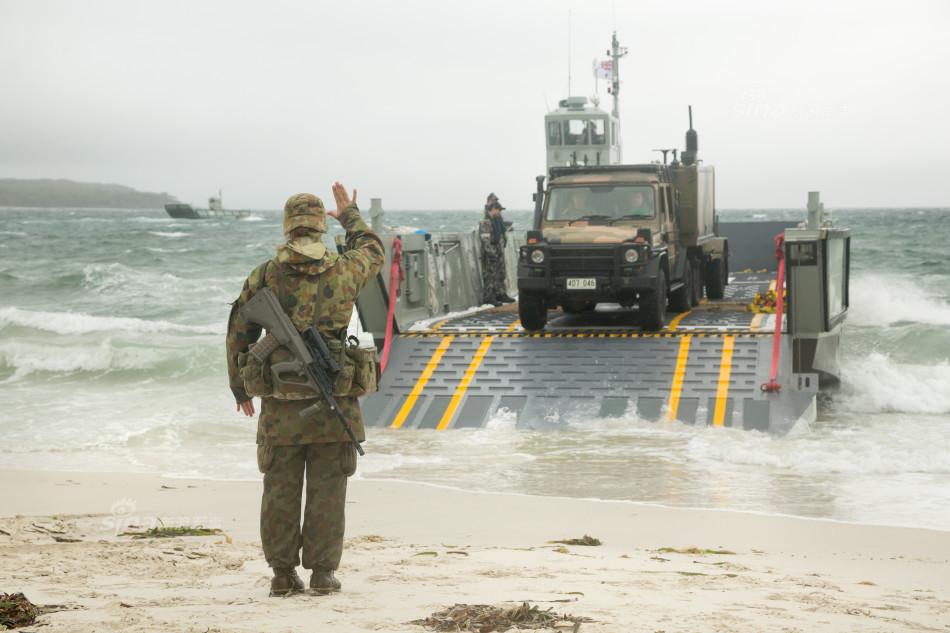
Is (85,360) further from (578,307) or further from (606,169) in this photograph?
(606,169)

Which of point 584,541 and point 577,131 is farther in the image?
point 577,131

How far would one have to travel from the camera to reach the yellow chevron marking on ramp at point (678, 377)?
1092 centimetres

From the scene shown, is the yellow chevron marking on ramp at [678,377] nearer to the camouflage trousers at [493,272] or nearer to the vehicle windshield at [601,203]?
Answer: the vehicle windshield at [601,203]

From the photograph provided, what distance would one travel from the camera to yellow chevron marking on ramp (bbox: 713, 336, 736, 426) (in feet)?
35.2

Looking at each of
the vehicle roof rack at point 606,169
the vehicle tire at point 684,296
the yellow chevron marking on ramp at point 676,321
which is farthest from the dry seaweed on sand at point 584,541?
the vehicle tire at point 684,296

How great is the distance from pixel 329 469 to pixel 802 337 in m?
7.82

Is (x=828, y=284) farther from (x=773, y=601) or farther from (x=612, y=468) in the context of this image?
(x=773, y=601)

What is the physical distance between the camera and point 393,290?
1259 centimetres

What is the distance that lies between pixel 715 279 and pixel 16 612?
14189 mm

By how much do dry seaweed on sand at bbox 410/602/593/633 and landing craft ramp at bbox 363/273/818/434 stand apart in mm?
6507

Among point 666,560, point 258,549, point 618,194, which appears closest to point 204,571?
point 258,549

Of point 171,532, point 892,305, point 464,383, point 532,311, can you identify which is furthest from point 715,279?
point 171,532

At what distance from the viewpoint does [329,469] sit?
4996 millimetres

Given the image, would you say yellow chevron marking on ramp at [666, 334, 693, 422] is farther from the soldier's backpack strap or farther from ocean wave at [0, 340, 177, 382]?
ocean wave at [0, 340, 177, 382]
